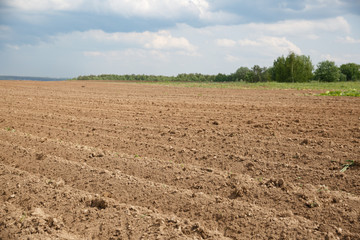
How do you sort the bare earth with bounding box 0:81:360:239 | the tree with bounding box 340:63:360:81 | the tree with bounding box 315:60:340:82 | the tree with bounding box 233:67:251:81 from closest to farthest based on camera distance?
the bare earth with bounding box 0:81:360:239, the tree with bounding box 315:60:340:82, the tree with bounding box 233:67:251:81, the tree with bounding box 340:63:360:81

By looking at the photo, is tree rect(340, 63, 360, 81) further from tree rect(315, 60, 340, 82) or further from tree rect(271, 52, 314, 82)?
tree rect(271, 52, 314, 82)

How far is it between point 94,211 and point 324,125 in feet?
23.3

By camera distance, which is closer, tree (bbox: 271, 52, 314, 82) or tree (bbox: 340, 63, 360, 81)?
tree (bbox: 271, 52, 314, 82)

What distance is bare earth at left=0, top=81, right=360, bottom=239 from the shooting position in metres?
3.81

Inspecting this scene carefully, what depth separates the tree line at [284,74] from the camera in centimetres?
5859

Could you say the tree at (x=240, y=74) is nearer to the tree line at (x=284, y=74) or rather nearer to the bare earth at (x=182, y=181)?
the tree line at (x=284, y=74)

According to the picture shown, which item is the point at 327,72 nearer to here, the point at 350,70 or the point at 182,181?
the point at 350,70

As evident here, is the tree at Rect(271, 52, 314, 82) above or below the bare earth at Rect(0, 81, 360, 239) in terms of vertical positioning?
above

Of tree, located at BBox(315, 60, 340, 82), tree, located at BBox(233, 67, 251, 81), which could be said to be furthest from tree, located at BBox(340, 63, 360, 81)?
tree, located at BBox(233, 67, 251, 81)

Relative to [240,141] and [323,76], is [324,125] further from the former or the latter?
[323,76]

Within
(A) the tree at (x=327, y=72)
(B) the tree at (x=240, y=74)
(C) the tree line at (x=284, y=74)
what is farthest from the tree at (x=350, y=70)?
(B) the tree at (x=240, y=74)

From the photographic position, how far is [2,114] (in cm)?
1151

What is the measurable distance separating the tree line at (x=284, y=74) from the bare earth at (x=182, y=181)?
5345 cm

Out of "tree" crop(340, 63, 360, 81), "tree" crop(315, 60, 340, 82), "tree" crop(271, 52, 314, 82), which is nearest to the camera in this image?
"tree" crop(271, 52, 314, 82)
